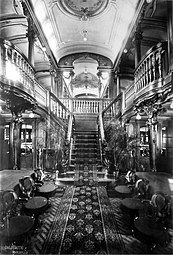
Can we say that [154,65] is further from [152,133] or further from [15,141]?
[15,141]

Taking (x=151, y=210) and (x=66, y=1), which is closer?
(x=151, y=210)

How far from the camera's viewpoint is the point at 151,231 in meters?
2.38

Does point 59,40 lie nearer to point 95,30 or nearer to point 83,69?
point 95,30

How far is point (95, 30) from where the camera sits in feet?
26.0

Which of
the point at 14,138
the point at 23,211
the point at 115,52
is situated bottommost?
the point at 23,211

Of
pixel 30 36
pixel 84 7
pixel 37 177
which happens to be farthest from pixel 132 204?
pixel 84 7

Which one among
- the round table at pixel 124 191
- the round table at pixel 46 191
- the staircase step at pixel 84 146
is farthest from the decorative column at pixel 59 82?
the round table at pixel 124 191

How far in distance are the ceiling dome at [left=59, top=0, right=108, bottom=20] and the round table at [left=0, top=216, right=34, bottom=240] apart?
7237mm

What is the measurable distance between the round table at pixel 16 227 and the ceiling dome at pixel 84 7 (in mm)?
7237

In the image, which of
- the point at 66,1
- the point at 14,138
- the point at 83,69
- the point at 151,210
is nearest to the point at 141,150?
the point at 151,210

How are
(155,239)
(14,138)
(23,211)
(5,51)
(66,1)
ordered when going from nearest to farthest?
(155,239), (23,211), (5,51), (14,138), (66,1)

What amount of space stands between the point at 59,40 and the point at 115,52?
313cm

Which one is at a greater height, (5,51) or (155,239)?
(5,51)

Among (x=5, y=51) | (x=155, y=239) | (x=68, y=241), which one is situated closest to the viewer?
(x=155, y=239)
